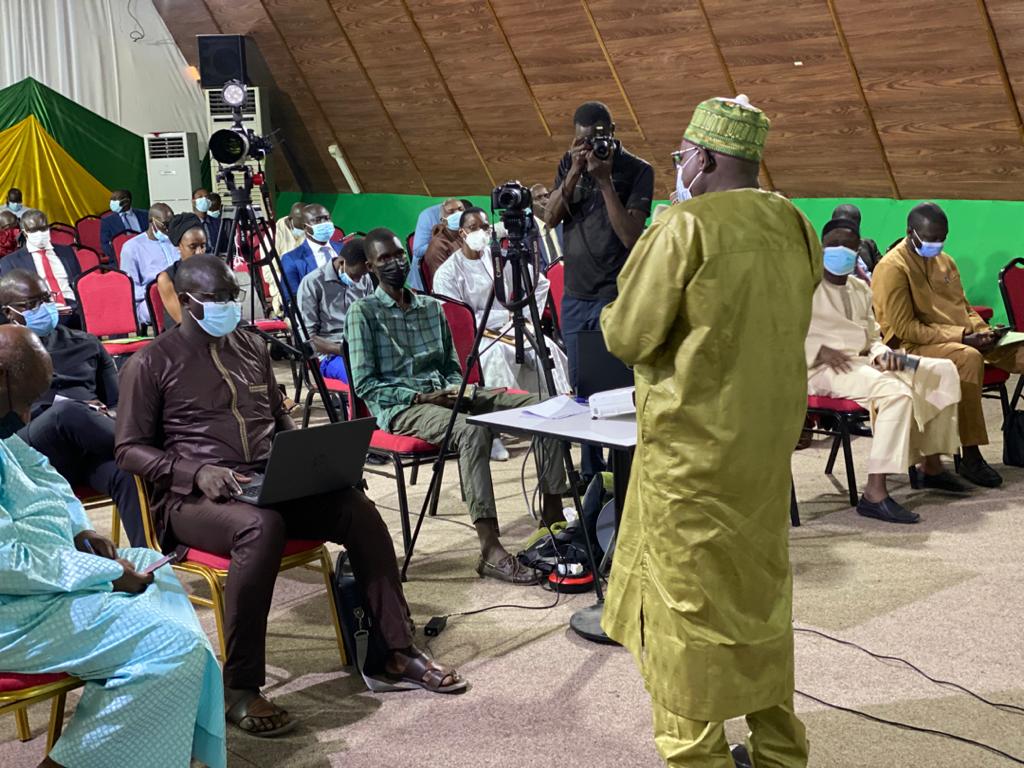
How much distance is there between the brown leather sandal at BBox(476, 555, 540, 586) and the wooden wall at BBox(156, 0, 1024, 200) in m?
4.52

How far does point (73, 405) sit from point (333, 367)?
202 centimetres

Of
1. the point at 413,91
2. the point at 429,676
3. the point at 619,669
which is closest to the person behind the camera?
the point at 429,676

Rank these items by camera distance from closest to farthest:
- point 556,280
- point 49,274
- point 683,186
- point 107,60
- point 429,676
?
1. point 683,186
2. point 429,676
3. point 556,280
4. point 49,274
5. point 107,60

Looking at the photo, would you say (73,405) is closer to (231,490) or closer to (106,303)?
(231,490)

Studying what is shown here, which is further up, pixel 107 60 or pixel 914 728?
pixel 107 60

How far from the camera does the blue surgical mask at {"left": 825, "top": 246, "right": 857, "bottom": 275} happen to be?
16.5 feet

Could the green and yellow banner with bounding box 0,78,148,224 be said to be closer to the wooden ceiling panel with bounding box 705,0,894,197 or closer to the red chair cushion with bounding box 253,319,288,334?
the red chair cushion with bounding box 253,319,288,334

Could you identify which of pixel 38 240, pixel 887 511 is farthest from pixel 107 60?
pixel 887 511

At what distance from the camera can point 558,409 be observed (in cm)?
353

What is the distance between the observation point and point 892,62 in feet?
23.5

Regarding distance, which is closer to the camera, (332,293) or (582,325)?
(582,325)

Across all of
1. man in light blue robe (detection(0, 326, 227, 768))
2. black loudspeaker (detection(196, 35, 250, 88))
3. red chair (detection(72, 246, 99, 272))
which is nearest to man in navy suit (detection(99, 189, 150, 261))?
black loudspeaker (detection(196, 35, 250, 88))

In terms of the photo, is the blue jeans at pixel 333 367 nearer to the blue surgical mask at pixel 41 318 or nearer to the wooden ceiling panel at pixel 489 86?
the blue surgical mask at pixel 41 318

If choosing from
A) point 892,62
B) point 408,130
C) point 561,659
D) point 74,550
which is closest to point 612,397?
point 561,659
